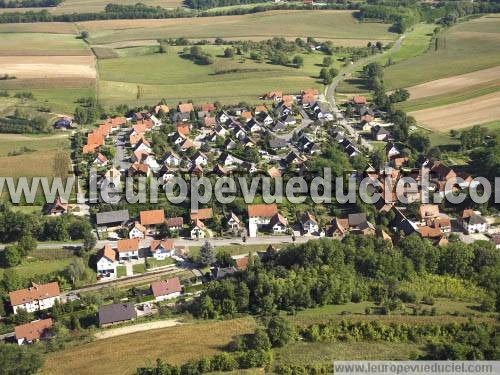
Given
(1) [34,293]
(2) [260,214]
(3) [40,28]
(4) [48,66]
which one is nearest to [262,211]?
(2) [260,214]

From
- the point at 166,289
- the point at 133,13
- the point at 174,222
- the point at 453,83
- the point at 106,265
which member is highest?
the point at 133,13

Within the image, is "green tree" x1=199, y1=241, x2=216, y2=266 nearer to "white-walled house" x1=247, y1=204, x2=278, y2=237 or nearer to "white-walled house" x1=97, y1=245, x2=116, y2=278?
"white-walled house" x1=247, y1=204, x2=278, y2=237

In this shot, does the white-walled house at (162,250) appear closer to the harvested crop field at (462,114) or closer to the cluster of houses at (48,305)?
the cluster of houses at (48,305)

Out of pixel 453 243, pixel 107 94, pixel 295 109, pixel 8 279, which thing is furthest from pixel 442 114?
pixel 8 279

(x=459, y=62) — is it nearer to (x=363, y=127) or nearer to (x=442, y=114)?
(x=442, y=114)

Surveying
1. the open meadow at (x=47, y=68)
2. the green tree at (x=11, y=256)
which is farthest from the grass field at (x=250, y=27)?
the green tree at (x=11, y=256)

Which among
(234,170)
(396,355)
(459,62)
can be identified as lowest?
(396,355)

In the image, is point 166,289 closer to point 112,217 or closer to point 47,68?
point 112,217
